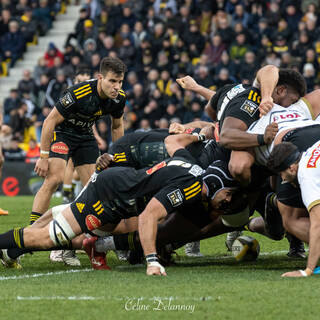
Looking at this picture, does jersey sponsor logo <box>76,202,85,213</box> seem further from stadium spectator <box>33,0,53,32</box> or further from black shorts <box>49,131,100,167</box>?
stadium spectator <box>33,0,53,32</box>

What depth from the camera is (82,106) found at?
A: 9273mm

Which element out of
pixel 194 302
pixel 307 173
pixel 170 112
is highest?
pixel 307 173

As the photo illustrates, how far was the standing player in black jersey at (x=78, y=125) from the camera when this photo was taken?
29.9ft

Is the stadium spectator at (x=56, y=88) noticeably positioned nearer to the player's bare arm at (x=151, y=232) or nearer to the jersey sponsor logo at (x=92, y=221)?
the jersey sponsor logo at (x=92, y=221)

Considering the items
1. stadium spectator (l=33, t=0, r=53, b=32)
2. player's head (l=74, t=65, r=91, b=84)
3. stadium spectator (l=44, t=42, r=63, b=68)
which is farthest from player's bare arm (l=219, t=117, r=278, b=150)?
stadium spectator (l=33, t=0, r=53, b=32)

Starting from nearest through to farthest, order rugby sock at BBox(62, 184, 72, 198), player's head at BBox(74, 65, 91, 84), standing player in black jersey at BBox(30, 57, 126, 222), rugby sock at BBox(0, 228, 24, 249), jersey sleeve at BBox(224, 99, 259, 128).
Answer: rugby sock at BBox(0, 228, 24, 249)
jersey sleeve at BBox(224, 99, 259, 128)
standing player in black jersey at BBox(30, 57, 126, 222)
player's head at BBox(74, 65, 91, 84)
rugby sock at BBox(62, 184, 72, 198)

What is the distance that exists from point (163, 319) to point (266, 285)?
54.4 inches

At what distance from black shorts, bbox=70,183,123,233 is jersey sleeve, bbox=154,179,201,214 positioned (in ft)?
1.62

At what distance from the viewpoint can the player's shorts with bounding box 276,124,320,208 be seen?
282 inches

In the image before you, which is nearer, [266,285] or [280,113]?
[266,285]

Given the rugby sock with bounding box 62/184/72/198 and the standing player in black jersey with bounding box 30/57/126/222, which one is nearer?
the standing player in black jersey with bounding box 30/57/126/222

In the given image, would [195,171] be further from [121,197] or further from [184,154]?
[121,197]

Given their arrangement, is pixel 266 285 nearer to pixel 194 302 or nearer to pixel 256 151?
pixel 194 302

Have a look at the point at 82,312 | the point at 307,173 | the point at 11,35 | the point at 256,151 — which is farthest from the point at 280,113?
the point at 11,35
